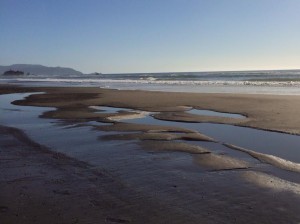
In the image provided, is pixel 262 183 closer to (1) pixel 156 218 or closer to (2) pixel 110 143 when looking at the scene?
(1) pixel 156 218

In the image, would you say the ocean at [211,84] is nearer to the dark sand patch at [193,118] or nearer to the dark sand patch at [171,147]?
the dark sand patch at [193,118]

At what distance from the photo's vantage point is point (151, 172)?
850cm

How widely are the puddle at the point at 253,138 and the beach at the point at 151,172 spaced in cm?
→ 3

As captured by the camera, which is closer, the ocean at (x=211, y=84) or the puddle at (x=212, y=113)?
the puddle at (x=212, y=113)

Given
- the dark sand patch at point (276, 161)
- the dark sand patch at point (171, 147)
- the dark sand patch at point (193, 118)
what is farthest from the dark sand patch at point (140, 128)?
the dark sand patch at point (276, 161)

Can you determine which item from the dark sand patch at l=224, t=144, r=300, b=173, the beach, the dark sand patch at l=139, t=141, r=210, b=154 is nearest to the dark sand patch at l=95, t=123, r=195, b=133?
the beach

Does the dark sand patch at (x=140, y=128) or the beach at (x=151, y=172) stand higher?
the dark sand patch at (x=140, y=128)

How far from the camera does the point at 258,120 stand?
53.9 ft

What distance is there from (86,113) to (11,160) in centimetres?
1034

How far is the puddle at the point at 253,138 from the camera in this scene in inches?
420

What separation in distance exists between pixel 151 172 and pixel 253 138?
5.40m

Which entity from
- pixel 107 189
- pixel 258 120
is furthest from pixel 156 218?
pixel 258 120

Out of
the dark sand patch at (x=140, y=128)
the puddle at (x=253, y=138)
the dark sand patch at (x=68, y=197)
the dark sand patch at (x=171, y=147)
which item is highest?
the dark sand patch at (x=140, y=128)

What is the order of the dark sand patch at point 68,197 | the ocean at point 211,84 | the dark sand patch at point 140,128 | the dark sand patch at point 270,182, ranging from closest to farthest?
the dark sand patch at point 68,197
the dark sand patch at point 270,182
the dark sand patch at point 140,128
the ocean at point 211,84
